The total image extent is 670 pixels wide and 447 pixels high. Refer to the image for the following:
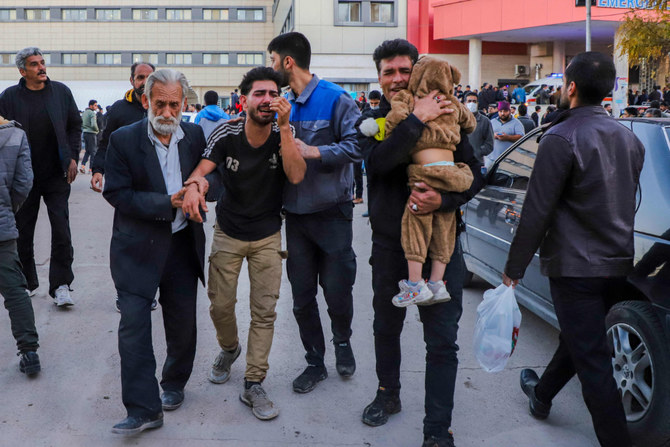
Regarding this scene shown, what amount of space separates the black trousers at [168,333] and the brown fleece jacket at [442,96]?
56.9 inches

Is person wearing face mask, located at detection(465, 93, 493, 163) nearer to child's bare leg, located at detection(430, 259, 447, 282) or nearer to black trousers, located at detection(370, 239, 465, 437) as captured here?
black trousers, located at detection(370, 239, 465, 437)

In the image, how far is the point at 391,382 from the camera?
4008 mm

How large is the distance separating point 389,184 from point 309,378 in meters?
1.49

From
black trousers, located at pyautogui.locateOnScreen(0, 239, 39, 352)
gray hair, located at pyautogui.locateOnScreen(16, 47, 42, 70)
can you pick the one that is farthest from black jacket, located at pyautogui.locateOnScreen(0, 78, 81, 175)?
black trousers, located at pyautogui.locateOnScreen(0, 239, 39, 352)

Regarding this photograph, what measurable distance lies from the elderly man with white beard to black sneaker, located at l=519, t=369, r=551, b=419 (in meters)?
2.07

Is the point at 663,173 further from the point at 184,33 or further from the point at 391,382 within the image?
the point at 184,33

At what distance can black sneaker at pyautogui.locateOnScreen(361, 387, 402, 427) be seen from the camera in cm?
394

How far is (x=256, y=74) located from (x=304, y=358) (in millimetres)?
2046

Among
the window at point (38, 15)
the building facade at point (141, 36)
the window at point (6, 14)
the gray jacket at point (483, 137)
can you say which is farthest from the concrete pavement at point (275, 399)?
the window at point (6, 14)

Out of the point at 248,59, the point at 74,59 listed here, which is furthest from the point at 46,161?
the point at 74,59

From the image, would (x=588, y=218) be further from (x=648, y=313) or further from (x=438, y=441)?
(x=438, y=441)

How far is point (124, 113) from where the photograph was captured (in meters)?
6.14

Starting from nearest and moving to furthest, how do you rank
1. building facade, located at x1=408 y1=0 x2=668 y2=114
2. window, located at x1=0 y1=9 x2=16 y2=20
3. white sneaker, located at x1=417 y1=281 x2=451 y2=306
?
1. white sneaker, located at x1=417 y1=281 x2=451 y2=306
2. building facade, located at x1=408 y1=0 x2=668 y2=114
3. window, located at x1=0 y1=9 x2=16 y2=20

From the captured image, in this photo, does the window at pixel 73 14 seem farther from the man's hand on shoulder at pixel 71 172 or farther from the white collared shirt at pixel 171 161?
the white collared shirt at pixel 171 161
